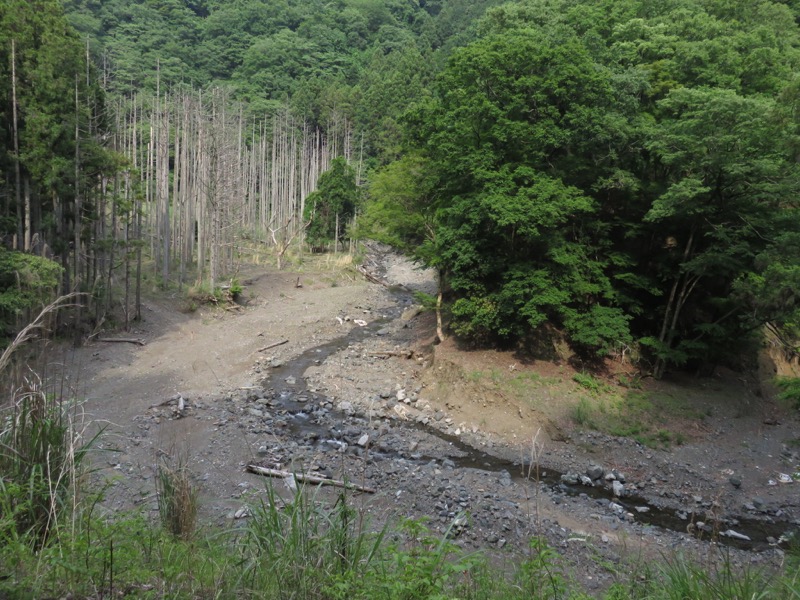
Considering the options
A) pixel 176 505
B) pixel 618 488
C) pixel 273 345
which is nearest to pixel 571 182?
pixel 618 488

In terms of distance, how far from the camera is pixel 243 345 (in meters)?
19.2

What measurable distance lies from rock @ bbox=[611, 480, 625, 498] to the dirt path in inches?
5.5

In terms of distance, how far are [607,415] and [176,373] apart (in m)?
12.8

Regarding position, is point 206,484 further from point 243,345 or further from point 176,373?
point 243,345

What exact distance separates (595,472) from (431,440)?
3.86m

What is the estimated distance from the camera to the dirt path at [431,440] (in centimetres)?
872

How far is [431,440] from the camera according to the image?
12508 millimetres

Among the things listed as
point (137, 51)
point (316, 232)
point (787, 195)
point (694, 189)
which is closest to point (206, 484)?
point (694, 189)

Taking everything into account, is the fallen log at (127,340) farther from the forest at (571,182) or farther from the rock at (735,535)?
the rock at (735,535)

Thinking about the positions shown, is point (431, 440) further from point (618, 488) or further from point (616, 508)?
point (616, 508)

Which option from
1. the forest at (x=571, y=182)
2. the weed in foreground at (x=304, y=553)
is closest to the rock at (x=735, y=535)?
the forest at (x=571, y=182)

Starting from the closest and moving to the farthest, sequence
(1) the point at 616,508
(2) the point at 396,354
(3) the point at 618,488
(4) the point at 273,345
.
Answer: (1) the point at 616,508, (3) the point at 618,488, (2) the point at 396,354, (4) the point at 273,345

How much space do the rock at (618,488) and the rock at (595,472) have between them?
12.9 inches

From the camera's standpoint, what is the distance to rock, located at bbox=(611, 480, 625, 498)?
10.3 m
